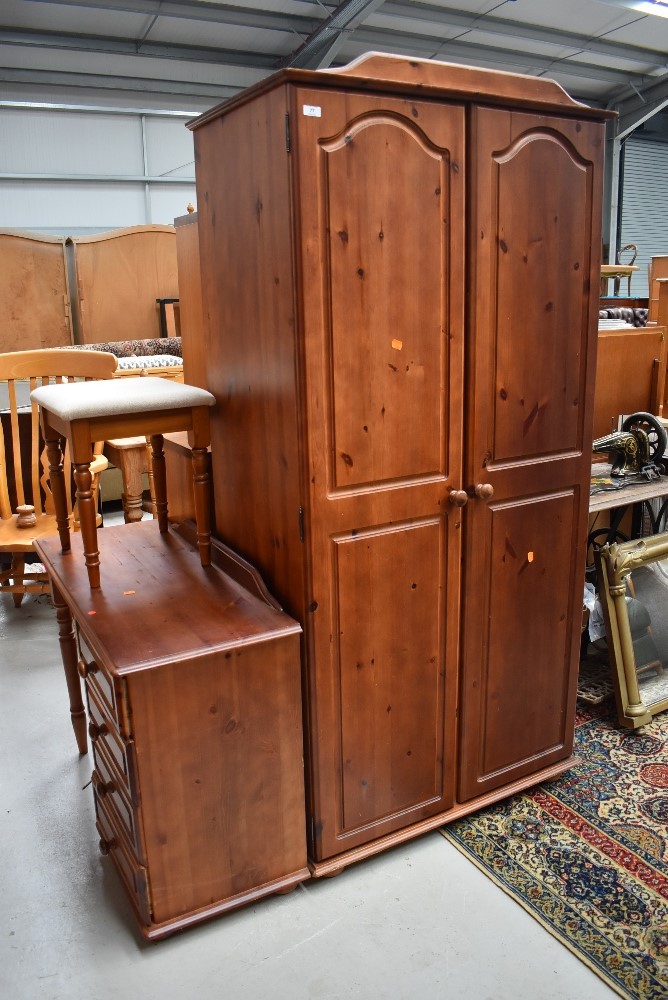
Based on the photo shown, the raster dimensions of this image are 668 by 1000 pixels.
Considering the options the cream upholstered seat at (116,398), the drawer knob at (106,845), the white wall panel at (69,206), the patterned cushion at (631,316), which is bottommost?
the drawer knob at (106,845)

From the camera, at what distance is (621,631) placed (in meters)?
2.88

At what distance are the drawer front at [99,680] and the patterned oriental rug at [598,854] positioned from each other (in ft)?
3.43

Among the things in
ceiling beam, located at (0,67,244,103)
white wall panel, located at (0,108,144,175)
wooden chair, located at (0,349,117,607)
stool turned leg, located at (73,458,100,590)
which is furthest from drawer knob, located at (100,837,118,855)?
white wall panel, located at (0,108,144,175)

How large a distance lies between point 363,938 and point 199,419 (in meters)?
1.39

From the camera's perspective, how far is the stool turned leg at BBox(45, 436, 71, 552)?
2379 mm

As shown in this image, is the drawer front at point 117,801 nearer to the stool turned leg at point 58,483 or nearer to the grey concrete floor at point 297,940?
the grey concrete floor at point 297,940

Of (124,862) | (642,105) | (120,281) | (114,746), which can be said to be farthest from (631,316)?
(642,105)

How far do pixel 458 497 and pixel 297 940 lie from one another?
116 cm

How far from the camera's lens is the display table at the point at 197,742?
1.82m

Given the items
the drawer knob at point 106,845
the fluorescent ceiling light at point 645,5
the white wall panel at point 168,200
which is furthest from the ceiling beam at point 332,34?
the drawer knob at point 106,845

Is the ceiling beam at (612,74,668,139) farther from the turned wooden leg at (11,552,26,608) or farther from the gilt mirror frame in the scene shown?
the turned wooden leg at (11,552,26,608)

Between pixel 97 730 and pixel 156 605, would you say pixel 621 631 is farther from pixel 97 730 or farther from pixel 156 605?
pixel 97 730

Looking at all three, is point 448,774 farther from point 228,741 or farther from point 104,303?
point 104,303

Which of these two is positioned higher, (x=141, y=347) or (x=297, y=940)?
(x=141, y=347)
